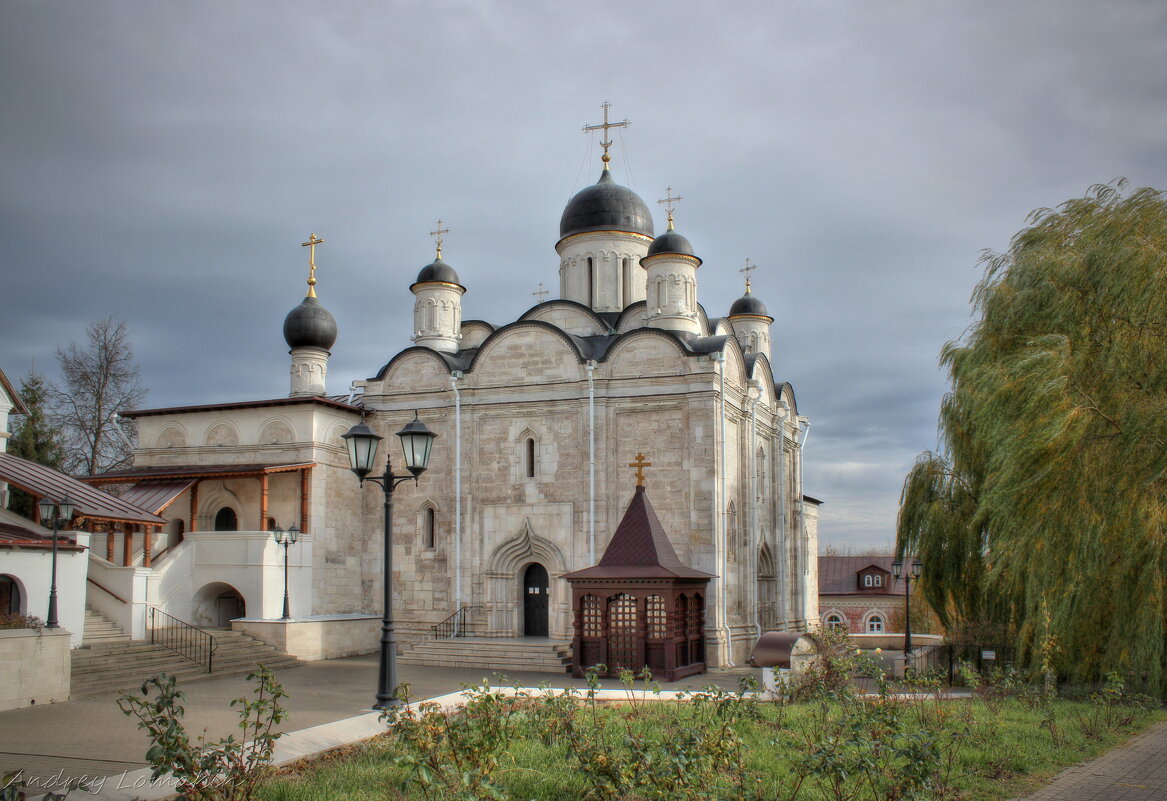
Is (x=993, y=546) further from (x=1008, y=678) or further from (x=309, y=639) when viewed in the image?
(x=309, y=639)

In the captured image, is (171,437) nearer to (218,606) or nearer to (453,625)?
(218,606)

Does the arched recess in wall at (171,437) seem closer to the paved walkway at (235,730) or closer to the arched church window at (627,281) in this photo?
the paved walkway at (235,730)

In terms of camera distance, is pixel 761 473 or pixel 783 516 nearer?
pixel 761 473

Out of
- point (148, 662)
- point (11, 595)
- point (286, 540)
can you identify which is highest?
point (286, 540)

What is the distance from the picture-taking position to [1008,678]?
11938mm

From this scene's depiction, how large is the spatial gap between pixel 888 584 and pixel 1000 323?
30373 millimetres

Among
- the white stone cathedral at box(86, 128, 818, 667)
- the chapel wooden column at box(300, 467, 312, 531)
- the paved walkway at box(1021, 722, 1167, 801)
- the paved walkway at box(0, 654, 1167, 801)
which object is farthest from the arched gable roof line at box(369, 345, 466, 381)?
the paved walkway at box(1021, 722, 1167, 801)

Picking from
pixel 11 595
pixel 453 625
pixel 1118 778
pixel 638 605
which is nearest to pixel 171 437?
pixel 11 595

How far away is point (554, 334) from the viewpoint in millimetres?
23000

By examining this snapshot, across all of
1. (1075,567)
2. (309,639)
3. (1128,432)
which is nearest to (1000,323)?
(1128,432)

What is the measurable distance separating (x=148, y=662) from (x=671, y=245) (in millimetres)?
14310

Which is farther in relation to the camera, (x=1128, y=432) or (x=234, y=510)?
(x=234, y=510)

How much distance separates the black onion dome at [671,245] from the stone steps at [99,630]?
14.1 metres

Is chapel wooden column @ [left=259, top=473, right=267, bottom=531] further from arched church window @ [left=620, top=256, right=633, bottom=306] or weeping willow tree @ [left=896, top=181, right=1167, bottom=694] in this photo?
weeping willow tree @ [left=896, top=181, right=1167, bottom=694]
